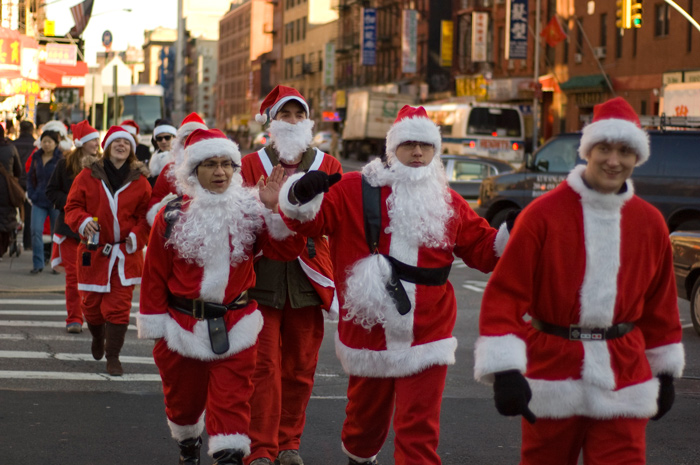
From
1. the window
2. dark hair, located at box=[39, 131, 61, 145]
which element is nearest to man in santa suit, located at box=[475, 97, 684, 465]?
dark hair, located at box=[39, 131, 61, 145]

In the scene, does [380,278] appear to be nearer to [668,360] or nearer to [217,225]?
[217,225]

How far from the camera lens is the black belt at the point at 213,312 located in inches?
204

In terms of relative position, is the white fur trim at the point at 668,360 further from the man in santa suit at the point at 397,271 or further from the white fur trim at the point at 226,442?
the white fur trim at the point at 226,442

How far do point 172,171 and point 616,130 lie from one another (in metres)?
3.88

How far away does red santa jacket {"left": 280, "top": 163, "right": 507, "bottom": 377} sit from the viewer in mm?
4906

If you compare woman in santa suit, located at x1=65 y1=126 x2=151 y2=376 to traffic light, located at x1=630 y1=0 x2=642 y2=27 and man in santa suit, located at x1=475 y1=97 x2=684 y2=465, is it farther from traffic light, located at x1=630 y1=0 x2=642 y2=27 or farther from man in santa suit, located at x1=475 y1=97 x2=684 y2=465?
traffic light, located at x1=630 y1=0 x2=642 y2=27

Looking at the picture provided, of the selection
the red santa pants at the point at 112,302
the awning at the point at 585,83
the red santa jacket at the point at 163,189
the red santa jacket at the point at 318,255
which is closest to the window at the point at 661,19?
the awning at the point at 585,83

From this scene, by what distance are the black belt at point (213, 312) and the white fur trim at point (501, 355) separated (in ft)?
5.16

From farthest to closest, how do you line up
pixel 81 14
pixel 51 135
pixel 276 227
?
pixel 81 14 → pixel 51 135 → pixel 276 227

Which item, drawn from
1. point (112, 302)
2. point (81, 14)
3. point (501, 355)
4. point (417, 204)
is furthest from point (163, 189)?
point (81, 14)

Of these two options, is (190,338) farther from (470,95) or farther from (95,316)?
(470,95)

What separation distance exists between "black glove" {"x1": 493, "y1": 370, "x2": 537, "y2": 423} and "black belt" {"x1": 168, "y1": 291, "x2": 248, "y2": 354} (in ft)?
5.49

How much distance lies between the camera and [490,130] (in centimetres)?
3838

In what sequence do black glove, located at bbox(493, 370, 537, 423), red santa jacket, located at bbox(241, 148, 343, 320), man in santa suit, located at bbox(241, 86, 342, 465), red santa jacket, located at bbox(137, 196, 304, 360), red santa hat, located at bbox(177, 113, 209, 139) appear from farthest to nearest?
red santa hat, located at bbox(177, 113, 209, 139) < red santa jacket, located at bbox(241, 148, 343, 320) < man in santa suit, located at bbox(241, 86, 342, 465) < red santa jacket, located at bbox(137, 196, 304, 360) < black glove, located at bbox(493, 370, 537, 423)
